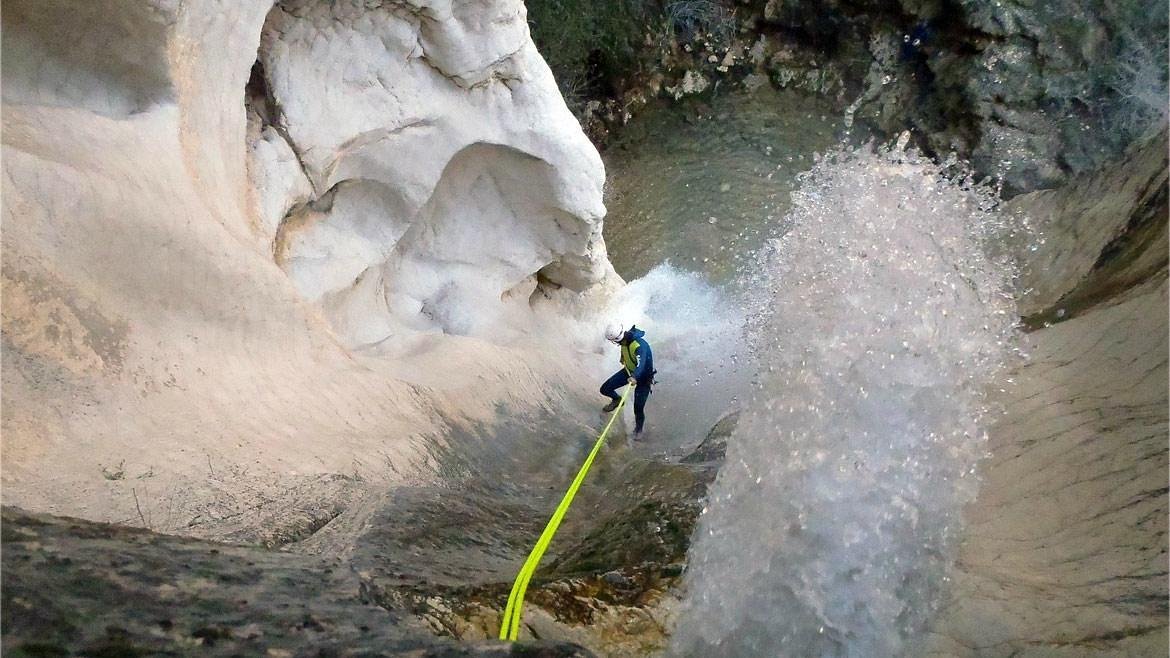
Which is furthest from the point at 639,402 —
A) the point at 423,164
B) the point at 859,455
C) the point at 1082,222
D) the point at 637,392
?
the point at 1082,222

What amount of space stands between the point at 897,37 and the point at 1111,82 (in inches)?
90.5

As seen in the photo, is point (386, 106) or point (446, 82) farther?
point (446, 82)

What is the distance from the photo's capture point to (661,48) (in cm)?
934

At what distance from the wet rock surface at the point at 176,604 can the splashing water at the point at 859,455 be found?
0.93 meters

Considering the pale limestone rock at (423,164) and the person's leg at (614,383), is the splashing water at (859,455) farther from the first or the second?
the pale limestone rock at (423,164)

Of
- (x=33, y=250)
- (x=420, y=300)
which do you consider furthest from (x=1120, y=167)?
(x=33, y=250)

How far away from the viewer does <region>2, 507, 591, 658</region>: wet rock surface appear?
1.11 metres

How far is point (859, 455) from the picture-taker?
256 centimetres

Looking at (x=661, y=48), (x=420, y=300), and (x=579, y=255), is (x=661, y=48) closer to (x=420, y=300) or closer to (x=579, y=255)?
(x=579, y=255)

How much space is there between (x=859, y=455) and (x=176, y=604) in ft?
6.68

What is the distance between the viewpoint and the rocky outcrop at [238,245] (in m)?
2.12

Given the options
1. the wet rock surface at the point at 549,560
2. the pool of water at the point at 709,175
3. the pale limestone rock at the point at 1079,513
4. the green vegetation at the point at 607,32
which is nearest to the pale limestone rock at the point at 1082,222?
the pale limestone rock at the point at 1079,513

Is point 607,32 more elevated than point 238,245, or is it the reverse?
point 607,32

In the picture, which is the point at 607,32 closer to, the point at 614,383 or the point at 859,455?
the point at 614,383
